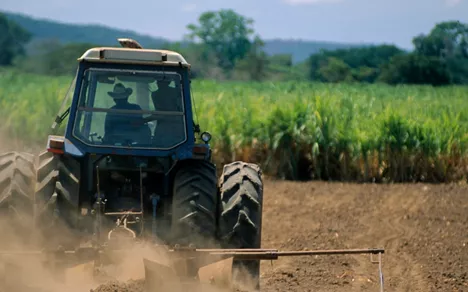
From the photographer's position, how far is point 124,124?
6770 millimetres

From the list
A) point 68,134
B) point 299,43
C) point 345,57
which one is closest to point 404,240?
point 68,134

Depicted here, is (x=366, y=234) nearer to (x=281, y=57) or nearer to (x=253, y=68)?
(x=253, y=68)

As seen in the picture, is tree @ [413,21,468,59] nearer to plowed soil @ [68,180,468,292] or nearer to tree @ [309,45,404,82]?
plowed soil @ [68,180,468,292]

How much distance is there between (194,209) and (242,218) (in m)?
0.38

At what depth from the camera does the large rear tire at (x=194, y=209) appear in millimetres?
6055

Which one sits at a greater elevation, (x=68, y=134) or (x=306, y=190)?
(x=68, y=134)

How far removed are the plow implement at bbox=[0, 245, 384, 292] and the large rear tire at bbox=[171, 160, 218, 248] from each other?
0.31 meters

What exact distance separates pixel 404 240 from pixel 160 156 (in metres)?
5.32

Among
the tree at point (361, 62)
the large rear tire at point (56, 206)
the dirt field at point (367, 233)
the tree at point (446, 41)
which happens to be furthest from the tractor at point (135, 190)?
the tree at point (361, 62)

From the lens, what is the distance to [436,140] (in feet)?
51.4

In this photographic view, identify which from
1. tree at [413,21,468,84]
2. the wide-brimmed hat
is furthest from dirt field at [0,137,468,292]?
tree at [413,21,468,84]

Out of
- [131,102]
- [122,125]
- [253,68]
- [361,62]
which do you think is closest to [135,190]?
[122,125]

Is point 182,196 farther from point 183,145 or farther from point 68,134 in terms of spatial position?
point 68,134

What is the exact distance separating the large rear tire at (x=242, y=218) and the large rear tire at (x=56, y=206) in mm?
1181
